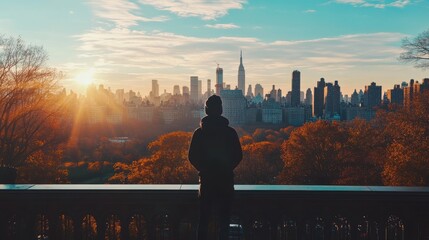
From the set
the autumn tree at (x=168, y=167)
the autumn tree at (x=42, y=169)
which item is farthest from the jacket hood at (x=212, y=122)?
the autumn tree at (x=168, y=167)

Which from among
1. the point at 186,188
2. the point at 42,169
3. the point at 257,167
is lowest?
the point at 257,167

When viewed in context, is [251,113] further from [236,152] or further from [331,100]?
[236,152]

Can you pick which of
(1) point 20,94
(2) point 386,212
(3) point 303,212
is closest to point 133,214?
(3) point 303,212

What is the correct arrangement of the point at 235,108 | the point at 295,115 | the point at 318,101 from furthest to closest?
the point at 318,101 < the point at 235,108 < the point at 295,115

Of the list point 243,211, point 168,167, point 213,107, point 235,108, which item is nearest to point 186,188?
point 243,211

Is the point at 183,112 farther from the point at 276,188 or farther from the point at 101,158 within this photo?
the point at 276,188

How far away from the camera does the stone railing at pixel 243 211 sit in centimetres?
534

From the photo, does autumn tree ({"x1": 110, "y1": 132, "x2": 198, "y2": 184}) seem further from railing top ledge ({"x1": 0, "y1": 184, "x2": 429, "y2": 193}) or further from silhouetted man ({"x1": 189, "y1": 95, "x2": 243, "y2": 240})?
silhouetted man ({"x1": 189, "y1": 95, "x2": 243, "y2": 240})

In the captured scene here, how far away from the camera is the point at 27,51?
2438 cm

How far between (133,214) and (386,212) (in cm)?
294

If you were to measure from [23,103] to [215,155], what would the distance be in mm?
22083

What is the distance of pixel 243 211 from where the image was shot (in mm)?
5469

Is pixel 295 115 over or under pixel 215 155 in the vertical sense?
under

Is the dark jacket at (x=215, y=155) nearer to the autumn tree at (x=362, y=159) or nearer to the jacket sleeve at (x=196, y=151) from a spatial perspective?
the jacket sleeve at (x=196, y=151)
